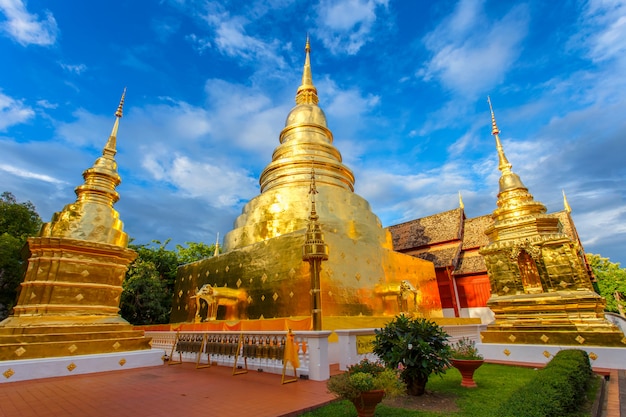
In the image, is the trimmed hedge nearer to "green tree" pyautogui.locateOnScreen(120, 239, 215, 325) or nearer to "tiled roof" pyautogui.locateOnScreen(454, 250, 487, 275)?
"tiled roof" pyautogui.locateOnScreen(454, 250, 487, 275)

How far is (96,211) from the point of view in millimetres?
9609

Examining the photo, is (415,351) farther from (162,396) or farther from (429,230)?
(429,230)

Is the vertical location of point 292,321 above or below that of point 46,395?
above

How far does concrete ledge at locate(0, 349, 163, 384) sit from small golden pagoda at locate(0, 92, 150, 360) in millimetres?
222

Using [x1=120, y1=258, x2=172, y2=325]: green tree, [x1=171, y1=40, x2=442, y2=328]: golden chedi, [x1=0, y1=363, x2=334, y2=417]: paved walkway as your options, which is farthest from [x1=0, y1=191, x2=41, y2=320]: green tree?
[x1=0, y1=363, x2=334, y2=417]: paved walkway

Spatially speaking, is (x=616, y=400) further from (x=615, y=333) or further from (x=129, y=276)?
(x=129, y=276)

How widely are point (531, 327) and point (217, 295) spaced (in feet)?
30.4

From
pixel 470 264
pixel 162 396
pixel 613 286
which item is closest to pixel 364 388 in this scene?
pixel 162 396

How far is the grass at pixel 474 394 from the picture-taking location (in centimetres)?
406

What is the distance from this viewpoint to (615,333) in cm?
764

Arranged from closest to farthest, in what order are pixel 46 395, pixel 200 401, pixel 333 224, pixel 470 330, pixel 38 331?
pixel 200 401
pixel 46 395
pixel 38 331
pixel 470 330
pixel 333 224

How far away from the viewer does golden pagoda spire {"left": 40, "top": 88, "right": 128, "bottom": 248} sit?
29.6ft

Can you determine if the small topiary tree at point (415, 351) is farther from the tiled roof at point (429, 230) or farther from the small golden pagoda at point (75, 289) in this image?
the tiled roof at point (429, 230)

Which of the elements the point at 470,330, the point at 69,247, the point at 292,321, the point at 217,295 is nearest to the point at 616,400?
the point at 292,321
